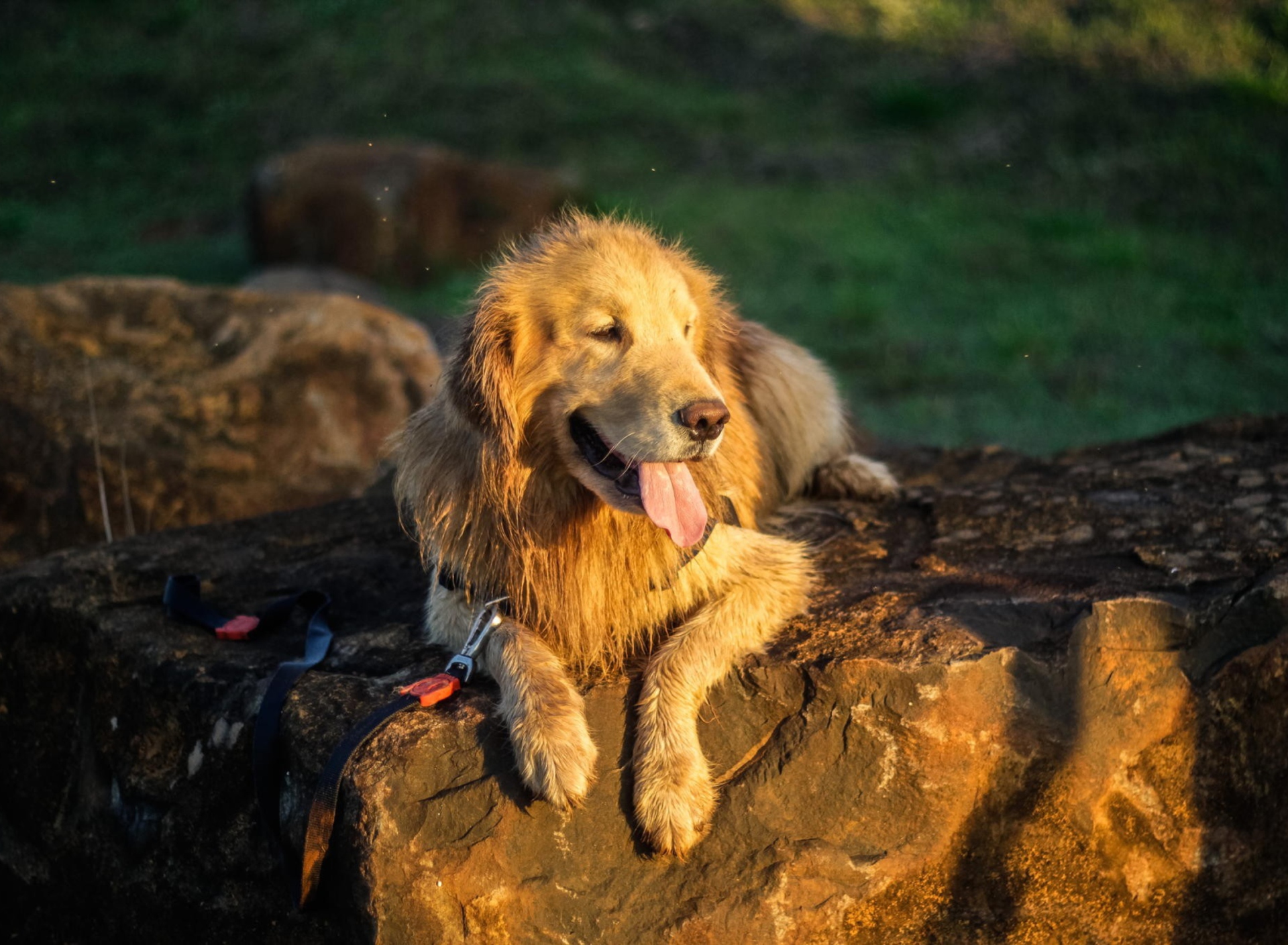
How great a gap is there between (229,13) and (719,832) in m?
16.9

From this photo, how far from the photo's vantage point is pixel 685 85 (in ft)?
51.7

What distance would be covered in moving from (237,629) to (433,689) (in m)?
→ 0.98

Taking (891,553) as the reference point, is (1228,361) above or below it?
below

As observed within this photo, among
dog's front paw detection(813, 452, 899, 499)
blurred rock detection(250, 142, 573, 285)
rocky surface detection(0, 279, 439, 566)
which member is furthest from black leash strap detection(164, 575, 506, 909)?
blurred rock detection(250, 142, 573, 285)

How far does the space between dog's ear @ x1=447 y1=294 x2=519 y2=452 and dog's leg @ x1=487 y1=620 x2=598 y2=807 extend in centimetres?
62

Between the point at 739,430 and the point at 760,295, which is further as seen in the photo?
the point at 760,295

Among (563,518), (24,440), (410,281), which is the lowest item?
(410,281)

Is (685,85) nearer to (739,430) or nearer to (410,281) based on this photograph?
(410,281)

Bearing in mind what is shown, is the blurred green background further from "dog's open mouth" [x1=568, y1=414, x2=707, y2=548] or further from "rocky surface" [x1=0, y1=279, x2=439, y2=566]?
"dog's open mouth" [x1=568, y1=414, x2=707, y2=548]

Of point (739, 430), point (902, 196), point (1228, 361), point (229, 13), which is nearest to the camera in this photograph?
point (739, 430)

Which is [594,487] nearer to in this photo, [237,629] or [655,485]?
[655,485]

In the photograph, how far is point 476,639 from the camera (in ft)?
11.7

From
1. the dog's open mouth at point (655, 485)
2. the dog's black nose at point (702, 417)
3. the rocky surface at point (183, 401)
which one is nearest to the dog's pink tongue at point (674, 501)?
the dog's open mouth at point (655, 485)

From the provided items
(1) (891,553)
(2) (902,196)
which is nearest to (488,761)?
(1) (891,553)
